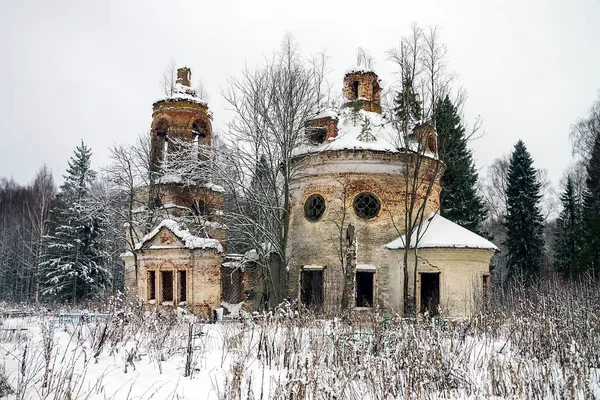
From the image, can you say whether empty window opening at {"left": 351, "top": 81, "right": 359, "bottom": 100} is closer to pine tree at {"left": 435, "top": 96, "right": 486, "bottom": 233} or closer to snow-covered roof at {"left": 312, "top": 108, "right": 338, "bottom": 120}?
snow-covered roof at {"left": 312, "top": 108, "right": 338, "bottom": 120}

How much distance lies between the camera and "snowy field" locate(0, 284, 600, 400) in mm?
6016

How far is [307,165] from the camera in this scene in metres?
21.4

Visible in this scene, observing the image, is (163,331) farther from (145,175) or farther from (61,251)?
(61,251)

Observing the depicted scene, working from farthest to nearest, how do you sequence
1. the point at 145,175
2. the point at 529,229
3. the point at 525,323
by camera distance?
the point at 529,229, the point at 145,175, the point at 525,323

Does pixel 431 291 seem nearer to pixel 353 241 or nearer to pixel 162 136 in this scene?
pixel 353 241

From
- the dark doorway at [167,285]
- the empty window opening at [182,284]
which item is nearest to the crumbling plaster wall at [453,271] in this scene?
the empty window opening at [182,284]

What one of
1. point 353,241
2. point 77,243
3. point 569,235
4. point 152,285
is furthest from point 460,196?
point 77,243

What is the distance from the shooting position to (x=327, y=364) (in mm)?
7012

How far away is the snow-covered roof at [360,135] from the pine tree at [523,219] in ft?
43.0

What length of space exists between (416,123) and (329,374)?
15537 mm

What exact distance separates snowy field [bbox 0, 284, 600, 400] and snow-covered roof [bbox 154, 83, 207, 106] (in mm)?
16433

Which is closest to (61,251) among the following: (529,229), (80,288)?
(80,288)

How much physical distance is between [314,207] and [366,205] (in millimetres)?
2113

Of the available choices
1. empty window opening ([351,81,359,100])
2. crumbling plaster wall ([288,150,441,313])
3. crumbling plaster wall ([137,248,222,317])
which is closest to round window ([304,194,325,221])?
crumbling plaster wall ([288,150,441,313])
